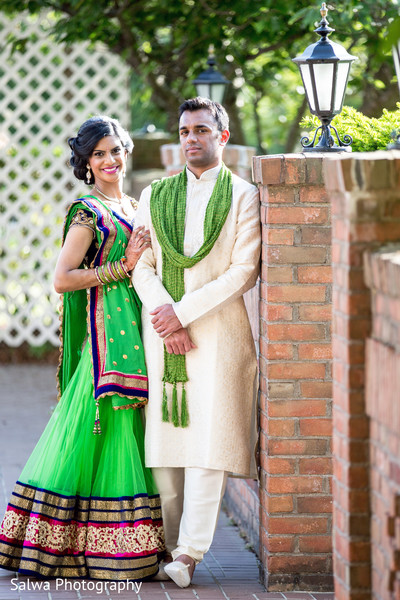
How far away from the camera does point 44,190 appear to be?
955 centimetres

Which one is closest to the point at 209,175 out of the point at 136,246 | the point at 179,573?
the point at 136,246

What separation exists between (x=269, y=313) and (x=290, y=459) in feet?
1.89

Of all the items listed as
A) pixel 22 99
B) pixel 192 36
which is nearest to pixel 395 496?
pixel 192 36

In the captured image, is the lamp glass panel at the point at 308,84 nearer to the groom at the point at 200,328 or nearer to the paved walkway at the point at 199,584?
the groom at the point at 200,328

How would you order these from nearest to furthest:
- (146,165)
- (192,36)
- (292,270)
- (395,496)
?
(395,496)
(292,270)
(192,36)
(146,165)

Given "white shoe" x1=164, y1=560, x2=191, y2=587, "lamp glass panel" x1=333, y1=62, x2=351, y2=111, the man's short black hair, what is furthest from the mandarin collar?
"white shoe" x1=164, y1=560, x2=191, y2=587

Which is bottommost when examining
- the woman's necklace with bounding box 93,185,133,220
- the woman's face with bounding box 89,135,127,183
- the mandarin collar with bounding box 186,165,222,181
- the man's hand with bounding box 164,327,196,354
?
the man's hand with bounding box 164,327,196,354

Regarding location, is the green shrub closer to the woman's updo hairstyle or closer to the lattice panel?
the woman's updo hairstyle

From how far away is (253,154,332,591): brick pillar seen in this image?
373cm

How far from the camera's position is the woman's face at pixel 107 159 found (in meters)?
4.19

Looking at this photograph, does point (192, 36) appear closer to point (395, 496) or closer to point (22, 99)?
point (22, 99)

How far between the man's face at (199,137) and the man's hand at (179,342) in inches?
26.9

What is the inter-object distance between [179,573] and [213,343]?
2.96 feet

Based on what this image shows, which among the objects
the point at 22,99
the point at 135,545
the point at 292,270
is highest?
the point at 22,99
